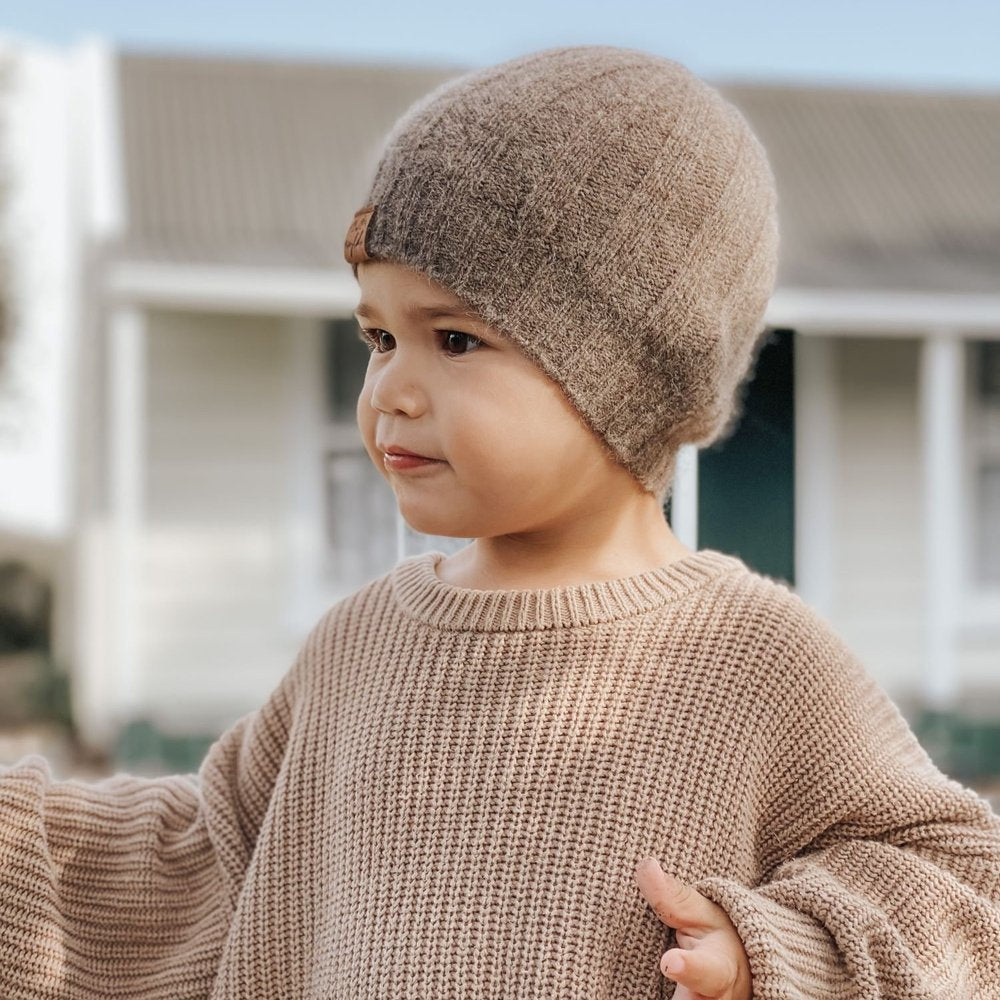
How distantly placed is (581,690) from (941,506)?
6736mm

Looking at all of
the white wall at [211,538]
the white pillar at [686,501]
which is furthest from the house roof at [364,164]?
the white pillar at [686,501]

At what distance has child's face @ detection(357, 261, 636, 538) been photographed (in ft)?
4.15

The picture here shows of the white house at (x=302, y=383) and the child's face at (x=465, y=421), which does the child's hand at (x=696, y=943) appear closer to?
the child's face at (x=465, y=421)

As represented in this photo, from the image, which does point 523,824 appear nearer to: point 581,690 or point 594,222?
point 581,690

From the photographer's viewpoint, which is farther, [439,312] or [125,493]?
[125,493]

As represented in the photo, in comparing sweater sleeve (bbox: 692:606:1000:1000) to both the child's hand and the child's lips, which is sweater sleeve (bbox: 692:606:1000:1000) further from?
the child's lips

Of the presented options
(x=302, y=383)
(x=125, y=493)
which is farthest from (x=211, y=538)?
(x=302, y=383)

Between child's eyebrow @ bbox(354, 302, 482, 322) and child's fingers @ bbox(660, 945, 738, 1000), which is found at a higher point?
child's eyebrow @ bbox(354, 302, 482, 322)

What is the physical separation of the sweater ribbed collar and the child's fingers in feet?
1.09

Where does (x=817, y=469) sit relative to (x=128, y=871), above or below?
below

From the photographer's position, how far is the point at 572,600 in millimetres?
1363

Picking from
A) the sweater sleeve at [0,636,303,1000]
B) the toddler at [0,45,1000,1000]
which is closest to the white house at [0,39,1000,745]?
the sweater sleeve at [0,636,303,1000]

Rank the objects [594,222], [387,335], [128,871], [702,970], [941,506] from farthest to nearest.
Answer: [941,506] < [128,871] < [387,335] < [594,222] < [702,970]

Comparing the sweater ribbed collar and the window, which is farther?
the window
